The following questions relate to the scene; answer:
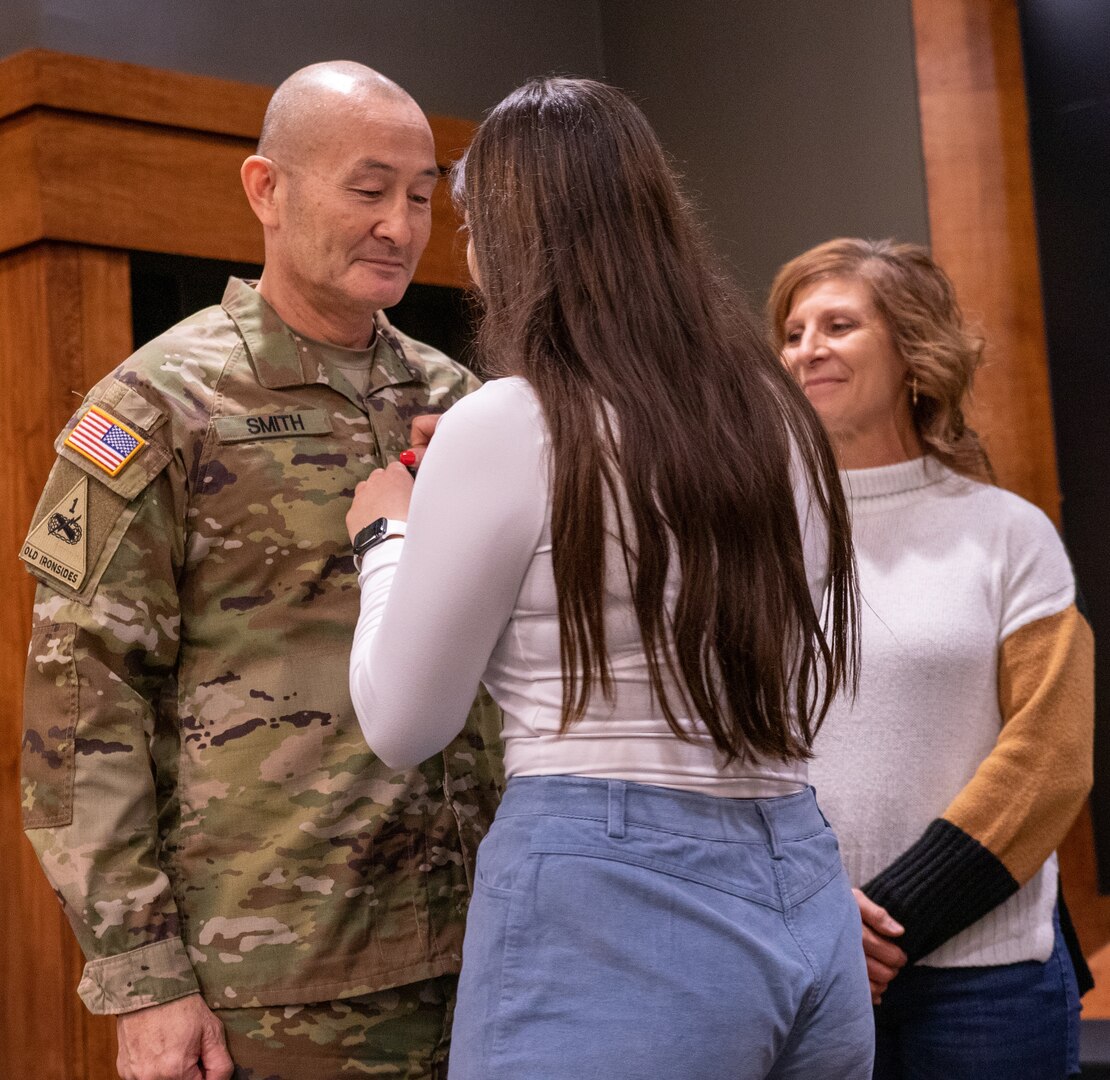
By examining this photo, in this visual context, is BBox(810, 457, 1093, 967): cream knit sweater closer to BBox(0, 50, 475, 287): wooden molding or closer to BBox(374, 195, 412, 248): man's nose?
BBox(374, 195, 412, 248): man's nose

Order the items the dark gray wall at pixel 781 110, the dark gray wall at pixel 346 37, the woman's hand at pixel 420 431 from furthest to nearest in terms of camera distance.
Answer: the dark gray wall at pixel 781 110
the dark gray wall at pixel 346 37
the woman's hand at pixel 420 431

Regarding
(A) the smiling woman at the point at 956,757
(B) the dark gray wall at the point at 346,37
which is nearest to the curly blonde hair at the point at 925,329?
(A) the smiling woman at the point at 956,757

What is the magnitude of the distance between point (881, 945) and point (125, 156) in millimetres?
1926

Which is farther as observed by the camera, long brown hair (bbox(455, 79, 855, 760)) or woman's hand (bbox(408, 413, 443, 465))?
woman's hand (bbox(408, 413, 443, 465))

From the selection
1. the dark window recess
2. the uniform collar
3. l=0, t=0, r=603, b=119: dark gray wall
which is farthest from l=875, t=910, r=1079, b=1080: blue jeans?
l=0, t=0, r=603, b=119: dark gray wall

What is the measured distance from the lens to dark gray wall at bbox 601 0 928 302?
308 centimetres

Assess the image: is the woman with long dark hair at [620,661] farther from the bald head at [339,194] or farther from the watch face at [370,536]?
the bald head at [339,194]

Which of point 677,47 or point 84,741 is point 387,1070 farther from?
point 677,47

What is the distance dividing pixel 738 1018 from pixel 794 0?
271 centimetres

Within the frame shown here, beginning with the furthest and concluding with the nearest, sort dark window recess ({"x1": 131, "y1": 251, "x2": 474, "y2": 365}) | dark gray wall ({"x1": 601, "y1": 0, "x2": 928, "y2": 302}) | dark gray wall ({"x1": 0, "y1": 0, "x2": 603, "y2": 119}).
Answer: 1. dark gray wall ({"x1": 601, "y1": 0, "x2": 928, "y2": 302})
2. dark window recess ({"x1": 131, "y1": 251, "x2": 474, "y2": 365})
3. dark gray wall ({"x1": 0, "y1": 0, "x2": 603, "y2": 119})

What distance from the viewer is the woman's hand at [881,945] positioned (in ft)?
5.97

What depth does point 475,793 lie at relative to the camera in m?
1.77

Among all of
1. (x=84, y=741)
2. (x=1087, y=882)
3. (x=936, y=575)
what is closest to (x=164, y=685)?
(x=84, y=741)

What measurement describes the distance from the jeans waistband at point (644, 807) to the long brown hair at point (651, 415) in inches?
2.0
